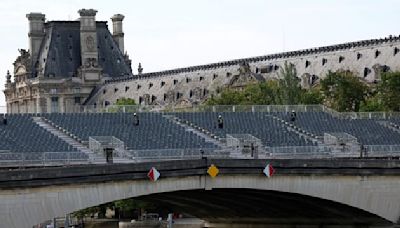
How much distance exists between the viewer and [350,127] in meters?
92.9

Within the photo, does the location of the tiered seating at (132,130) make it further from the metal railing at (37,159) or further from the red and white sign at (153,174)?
the red and white sign at (153,174)

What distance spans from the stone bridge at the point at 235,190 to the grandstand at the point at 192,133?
12.9 ft

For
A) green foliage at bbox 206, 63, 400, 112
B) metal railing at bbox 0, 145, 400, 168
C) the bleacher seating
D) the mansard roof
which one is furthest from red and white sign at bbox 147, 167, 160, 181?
the mansard roof

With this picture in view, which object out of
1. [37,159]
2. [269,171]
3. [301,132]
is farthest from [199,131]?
[37,159]

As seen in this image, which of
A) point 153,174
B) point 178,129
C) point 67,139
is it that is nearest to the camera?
point 153,174

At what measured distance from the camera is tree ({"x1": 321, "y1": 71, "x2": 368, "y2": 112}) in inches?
5527

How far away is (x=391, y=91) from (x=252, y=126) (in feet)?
157

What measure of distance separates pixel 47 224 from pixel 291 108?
26.1m

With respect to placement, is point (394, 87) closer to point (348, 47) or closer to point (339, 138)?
point (348, 47)

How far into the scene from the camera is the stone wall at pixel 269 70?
151 metres

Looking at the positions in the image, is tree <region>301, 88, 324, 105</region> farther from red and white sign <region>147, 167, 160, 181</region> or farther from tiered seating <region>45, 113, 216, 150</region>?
red and white sign <region>147, 167, 160, 181</region>

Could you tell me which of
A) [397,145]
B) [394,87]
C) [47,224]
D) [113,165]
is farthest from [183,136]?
[394,87]

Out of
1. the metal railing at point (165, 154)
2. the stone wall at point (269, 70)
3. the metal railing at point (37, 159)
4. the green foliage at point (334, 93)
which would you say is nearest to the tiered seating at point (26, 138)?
the metal railing at point (37, 159)

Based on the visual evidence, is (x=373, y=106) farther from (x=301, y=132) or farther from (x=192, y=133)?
(x=192, y=133)
